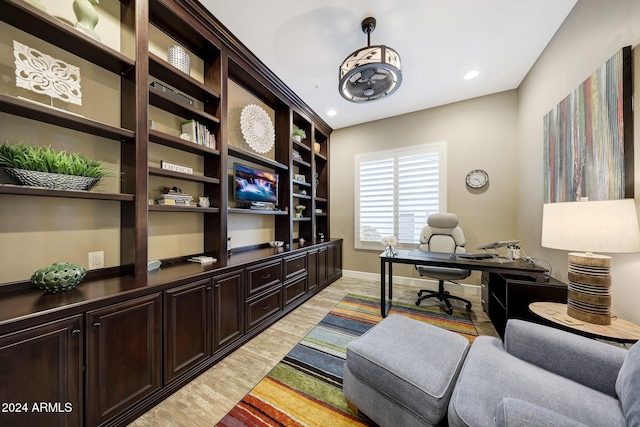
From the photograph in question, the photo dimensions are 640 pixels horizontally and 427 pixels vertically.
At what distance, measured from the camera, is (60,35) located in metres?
1.32

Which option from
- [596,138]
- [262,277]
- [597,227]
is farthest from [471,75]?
[262,277]

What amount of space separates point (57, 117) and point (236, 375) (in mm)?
2091

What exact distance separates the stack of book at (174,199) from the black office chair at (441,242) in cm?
279

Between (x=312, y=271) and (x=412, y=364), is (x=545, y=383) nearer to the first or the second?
(x=412, y=364)

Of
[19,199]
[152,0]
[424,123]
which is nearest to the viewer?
[19,199]

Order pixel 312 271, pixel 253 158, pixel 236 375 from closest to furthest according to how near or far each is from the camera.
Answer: pixel 236 375 → pixel 253 158 → pixel 312 271

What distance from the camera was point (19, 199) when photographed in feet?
4.16

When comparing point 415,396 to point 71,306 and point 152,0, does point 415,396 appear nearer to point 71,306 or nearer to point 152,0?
point 71,306

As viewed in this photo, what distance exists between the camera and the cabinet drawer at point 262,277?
2.15 m

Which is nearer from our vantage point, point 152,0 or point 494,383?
point 494,383

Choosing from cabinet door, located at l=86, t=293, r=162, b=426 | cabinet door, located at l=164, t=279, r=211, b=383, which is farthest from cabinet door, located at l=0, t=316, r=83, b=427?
cabinet door, located at l=164, t=279, r=211, b=383

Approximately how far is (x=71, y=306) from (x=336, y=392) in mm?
1646

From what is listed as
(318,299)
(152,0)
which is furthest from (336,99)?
(318,299)

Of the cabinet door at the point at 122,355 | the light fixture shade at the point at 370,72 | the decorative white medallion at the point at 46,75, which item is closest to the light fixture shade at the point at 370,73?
the light fixture shade at the point at 370,72
